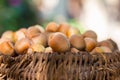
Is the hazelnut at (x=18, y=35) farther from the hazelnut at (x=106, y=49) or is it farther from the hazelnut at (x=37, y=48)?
the hazelnut at (x=106, y=49)

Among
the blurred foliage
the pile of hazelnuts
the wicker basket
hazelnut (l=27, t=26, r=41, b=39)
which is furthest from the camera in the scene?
the blurred foliage

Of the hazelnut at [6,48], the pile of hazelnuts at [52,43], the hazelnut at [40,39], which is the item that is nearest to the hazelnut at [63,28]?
the pile of hazelnuts at [52,43]

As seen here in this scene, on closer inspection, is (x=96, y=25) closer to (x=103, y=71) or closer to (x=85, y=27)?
(x=85, y=27)

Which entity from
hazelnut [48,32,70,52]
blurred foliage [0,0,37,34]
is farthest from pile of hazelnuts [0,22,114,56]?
blurred foliage [0,0,37,34]

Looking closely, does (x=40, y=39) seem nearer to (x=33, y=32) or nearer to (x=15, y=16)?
(x=33, y=32)

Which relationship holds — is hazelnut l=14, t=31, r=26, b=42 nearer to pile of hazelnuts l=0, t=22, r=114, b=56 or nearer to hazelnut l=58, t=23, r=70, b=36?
pile of hazelnuts l=0, t=22, r=114, b=56

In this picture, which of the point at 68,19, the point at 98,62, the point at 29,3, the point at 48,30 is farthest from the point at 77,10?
the point at 98,62

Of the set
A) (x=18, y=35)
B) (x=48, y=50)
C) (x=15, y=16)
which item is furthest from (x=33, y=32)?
(x=15, y=16)
